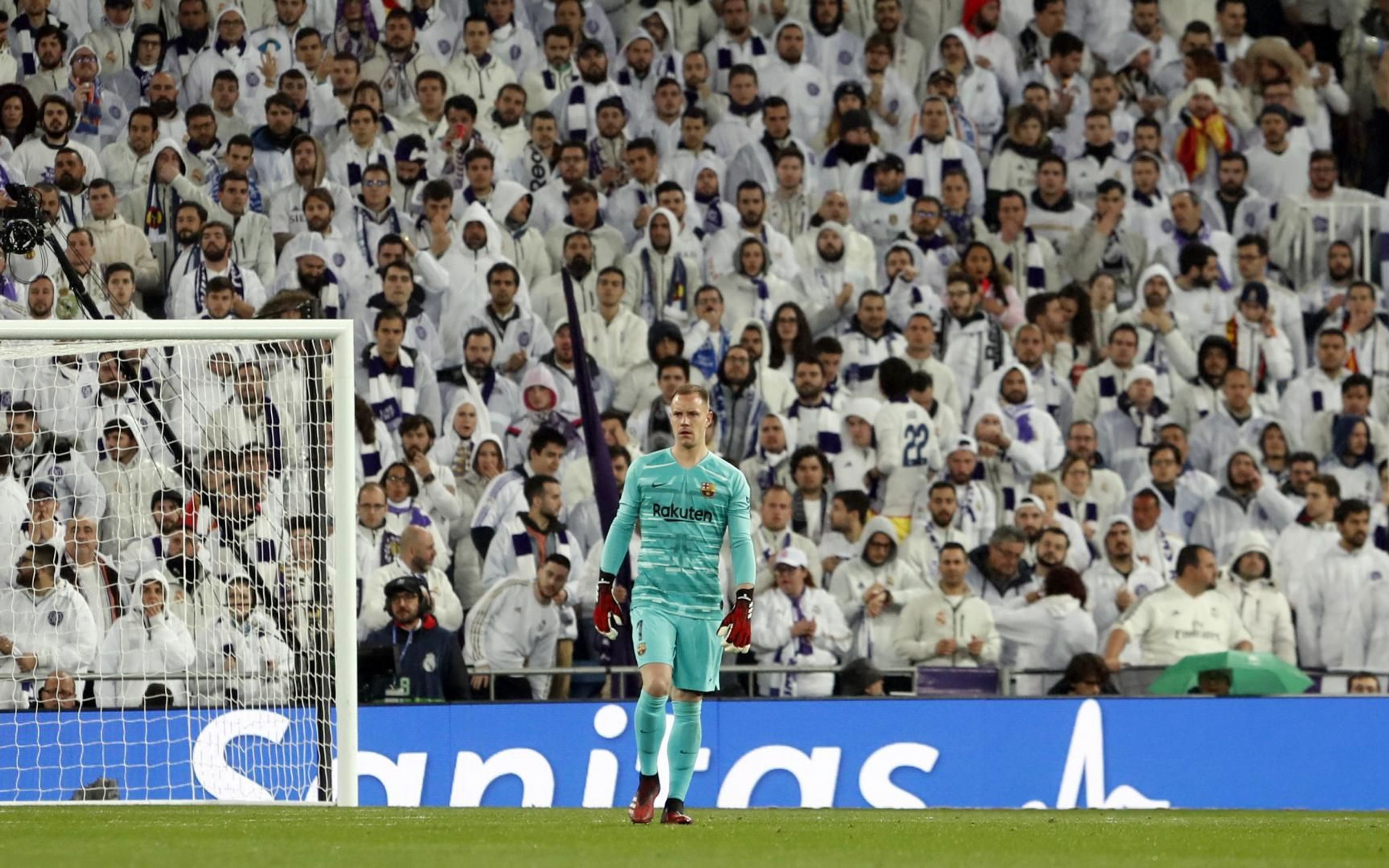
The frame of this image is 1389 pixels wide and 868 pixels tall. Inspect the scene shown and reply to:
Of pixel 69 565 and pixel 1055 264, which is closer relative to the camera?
pixel 69 565

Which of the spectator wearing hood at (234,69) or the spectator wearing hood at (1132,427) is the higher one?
the spectator wearing hood at (234,69)

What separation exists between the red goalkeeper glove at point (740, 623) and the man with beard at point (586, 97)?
8261 millimetres

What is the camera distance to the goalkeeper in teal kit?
892cm

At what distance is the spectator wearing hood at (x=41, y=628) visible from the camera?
11680 mm

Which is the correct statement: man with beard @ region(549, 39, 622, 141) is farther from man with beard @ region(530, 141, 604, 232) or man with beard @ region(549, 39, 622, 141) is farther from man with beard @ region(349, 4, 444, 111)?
man with beard @ region(349, 4, 444, 111)

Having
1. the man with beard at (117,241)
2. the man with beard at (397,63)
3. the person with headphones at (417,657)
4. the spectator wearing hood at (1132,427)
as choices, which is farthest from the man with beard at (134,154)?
the spectator wearing hood at (1132,427)

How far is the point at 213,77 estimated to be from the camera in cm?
1608

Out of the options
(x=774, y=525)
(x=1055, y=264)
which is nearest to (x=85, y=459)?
(x=774, y=525)

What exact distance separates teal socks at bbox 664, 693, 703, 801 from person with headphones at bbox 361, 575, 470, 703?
3.76 m

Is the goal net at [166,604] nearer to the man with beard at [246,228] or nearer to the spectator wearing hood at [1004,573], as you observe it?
the man with beard at [246,228]

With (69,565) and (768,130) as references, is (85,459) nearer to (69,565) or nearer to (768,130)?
(69,565)

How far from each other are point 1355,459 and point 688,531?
8.39m

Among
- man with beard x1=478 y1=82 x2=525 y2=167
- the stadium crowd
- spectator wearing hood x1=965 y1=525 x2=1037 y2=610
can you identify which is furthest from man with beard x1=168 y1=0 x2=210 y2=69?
spectator wearing hood x1=965 y1=525 x2=1037 y2=610

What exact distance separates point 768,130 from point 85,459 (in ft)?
21.3
